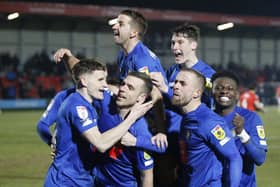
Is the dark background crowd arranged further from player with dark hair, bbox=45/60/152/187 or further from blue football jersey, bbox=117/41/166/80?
player with dark hair, bbox=45/60/152/187

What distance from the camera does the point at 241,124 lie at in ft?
19.0

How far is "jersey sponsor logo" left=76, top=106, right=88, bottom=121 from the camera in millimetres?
5720

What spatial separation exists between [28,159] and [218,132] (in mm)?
9963

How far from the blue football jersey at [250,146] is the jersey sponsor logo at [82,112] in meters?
1.27

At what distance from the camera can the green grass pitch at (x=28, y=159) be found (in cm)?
1204

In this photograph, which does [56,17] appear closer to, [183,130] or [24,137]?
[24,137]

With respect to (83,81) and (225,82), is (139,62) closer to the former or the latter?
(83,81)

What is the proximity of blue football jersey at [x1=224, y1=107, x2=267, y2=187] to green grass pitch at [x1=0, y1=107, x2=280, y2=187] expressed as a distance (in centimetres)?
547

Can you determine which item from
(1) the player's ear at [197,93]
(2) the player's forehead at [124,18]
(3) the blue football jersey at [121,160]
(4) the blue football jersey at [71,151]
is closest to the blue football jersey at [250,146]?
(1) the player's ear at [197,93]

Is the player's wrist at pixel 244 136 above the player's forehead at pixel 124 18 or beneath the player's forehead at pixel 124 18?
beneath

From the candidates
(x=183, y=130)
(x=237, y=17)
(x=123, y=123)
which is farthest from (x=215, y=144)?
(x=237, y=17)

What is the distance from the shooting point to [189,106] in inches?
226

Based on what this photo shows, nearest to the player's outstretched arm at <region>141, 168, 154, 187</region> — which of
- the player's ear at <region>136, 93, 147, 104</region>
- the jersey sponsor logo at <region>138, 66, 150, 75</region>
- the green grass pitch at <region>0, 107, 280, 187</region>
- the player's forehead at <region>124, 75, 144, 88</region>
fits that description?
the player's ear at <region>136, 93, 147, 104</region>

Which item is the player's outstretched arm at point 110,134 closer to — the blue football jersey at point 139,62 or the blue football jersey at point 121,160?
the blue football jersey at point 121,160
